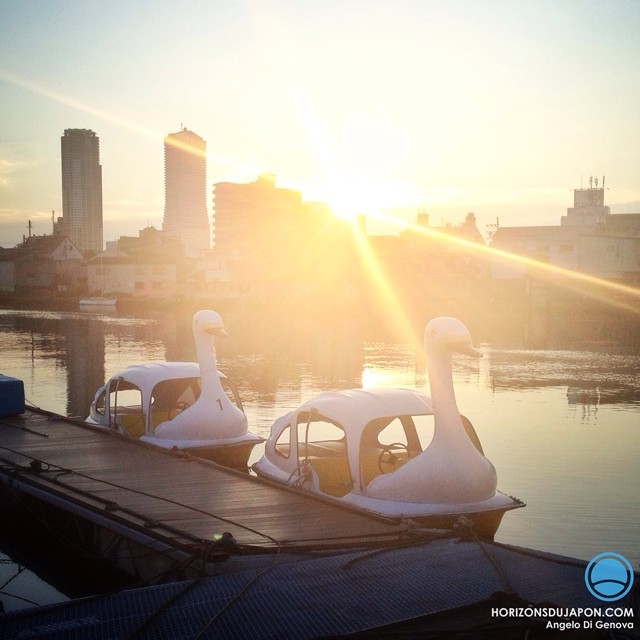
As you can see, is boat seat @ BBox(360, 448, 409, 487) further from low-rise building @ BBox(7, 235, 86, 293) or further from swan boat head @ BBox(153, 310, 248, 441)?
low-rise building @ BBox(7, 235, 86, 293)

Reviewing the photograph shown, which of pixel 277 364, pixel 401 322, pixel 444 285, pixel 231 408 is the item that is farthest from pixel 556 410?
pixel 444 285

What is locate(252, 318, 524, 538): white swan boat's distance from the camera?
461 inches

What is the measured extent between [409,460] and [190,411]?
6286mm

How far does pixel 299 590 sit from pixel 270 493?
404 centimetres

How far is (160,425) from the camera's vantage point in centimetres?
1714

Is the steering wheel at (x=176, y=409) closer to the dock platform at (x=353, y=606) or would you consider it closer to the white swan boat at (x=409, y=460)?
the white swan boat at (x=409, y=460)

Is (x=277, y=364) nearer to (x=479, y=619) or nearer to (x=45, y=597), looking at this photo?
(x=45, y=597)

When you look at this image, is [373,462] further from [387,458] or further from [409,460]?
[409,460]

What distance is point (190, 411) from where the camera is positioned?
16.9 metres

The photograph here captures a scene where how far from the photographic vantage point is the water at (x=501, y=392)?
49.8 ft

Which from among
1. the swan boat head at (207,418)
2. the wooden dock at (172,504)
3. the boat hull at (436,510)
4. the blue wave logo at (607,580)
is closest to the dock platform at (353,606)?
the blue wave logo at (607,580)

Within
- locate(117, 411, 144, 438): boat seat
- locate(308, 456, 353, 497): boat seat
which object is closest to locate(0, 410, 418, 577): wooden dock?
locate(308, 456, 353, 497): boat seat

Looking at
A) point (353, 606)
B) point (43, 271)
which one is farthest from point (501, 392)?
point (43, 271)

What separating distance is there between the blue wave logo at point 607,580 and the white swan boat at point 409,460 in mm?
1595
